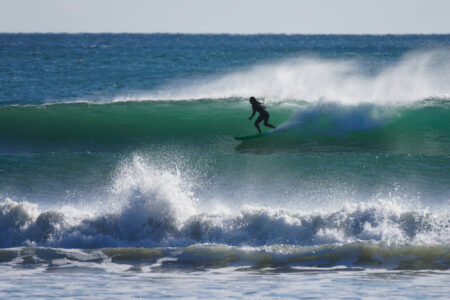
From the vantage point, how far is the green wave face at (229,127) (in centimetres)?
1533

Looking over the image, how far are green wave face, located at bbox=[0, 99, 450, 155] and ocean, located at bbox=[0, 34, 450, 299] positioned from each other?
0.18ft

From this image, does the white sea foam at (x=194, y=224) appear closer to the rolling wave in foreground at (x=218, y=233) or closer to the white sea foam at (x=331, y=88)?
the rolling wave in foreground at (x=218, y=233)

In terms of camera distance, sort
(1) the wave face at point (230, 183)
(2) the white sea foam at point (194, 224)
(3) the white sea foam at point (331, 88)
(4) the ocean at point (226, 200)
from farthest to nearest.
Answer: (3) the white sea foam at point (331, 88)
(2) the white sea foam at point (194, 224)
(1) the wave face at point (230, 183)
(4) the ocean at point (226, 200)

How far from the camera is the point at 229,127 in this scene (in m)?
17.2

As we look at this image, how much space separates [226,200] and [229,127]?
6355 mm

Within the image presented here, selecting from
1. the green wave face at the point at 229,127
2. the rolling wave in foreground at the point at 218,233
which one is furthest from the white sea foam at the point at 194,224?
the green wave face at the point at 229,127

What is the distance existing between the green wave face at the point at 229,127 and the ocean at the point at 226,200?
0.05 meters

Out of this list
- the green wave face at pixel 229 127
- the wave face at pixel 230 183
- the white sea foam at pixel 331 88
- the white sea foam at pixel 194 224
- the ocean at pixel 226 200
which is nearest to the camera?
the ocean at pixel 226 200

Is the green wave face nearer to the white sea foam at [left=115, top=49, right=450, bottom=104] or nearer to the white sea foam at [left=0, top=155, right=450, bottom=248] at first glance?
the white sea foam at [left=115, top=49, right=450, bottom=104]

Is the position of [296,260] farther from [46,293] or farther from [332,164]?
[332,164]

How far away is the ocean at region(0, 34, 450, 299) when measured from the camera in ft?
26.2

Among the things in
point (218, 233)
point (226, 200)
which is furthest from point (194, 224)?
point (226, 200)

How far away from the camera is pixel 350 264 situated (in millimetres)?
8492

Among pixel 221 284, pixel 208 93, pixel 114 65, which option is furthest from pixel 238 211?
pixel 114 65
